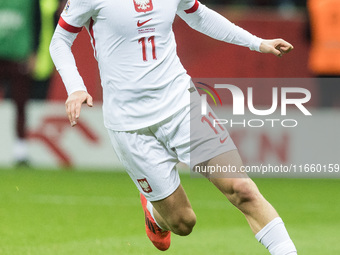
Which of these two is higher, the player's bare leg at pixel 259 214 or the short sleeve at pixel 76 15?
the short sleeve at pixel 76 15

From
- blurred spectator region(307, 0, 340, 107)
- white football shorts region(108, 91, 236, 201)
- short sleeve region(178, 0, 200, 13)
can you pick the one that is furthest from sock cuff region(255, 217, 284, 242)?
blurred spectator region(307, 0, 340, 107)

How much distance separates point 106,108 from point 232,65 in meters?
6.23

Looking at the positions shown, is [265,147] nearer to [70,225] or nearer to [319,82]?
[319,82]

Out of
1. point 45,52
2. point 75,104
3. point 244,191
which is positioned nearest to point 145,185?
point 244,191

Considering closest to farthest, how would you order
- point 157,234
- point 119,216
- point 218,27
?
point 218,27 < point 157,234 < point 119,216

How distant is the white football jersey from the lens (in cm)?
546

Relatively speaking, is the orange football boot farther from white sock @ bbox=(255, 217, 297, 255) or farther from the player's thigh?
white sock @ bbox=(255, 217, 297, 255)

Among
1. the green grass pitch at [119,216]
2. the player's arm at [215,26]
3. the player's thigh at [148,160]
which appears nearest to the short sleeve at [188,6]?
the player's arm at [215,26]

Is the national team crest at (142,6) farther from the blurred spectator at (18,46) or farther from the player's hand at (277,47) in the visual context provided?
the blurred spectator at (18,46)

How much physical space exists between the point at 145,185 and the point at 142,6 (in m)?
1.11

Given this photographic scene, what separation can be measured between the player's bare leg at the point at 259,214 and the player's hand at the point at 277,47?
2.86 feet

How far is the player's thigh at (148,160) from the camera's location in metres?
→ 5.65

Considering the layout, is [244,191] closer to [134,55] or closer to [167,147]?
[167,147]

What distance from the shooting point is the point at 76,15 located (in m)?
5.46
